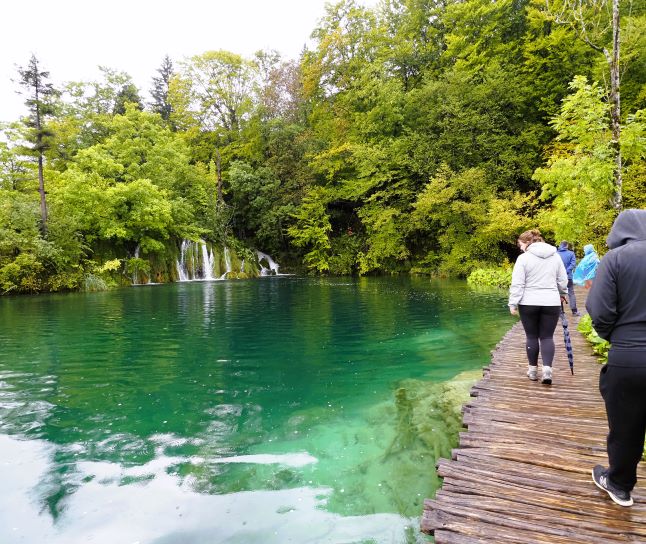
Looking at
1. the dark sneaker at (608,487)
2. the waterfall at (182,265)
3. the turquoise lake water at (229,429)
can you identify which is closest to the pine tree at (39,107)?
the waterfall at (182,265)

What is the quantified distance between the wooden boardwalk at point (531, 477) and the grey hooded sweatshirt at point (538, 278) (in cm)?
116

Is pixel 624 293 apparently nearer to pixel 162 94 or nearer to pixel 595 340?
pixel 595 340

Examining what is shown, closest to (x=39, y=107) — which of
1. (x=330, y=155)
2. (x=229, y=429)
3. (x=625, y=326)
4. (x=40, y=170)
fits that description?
(x=40, y=170)

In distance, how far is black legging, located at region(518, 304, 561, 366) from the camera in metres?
4.75

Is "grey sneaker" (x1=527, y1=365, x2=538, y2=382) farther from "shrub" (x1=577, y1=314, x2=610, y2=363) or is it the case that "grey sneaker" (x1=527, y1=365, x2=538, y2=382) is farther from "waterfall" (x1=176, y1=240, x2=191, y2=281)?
"waterfall" (x1=176, y1=240, x2=191, y2=281)

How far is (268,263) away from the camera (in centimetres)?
3688

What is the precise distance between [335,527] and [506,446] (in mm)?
1672

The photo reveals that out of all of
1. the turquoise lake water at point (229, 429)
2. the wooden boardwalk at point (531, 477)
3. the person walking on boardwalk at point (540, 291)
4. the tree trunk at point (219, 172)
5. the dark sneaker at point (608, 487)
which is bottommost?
the turquoise lake water at point (229, 429)

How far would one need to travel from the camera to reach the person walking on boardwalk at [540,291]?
185 inches

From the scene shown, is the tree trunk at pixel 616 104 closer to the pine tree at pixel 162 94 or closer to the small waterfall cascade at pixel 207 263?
the small waterfall cascade at pixel 207 263

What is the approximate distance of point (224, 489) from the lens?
3.71 m

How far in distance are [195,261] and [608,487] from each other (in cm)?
3114

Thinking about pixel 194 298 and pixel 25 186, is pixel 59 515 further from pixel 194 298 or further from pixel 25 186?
Answer: pixel 25 186

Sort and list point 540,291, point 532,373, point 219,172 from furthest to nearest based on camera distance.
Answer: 1. point 219,172
2. point 532,373
3. point 540,291
